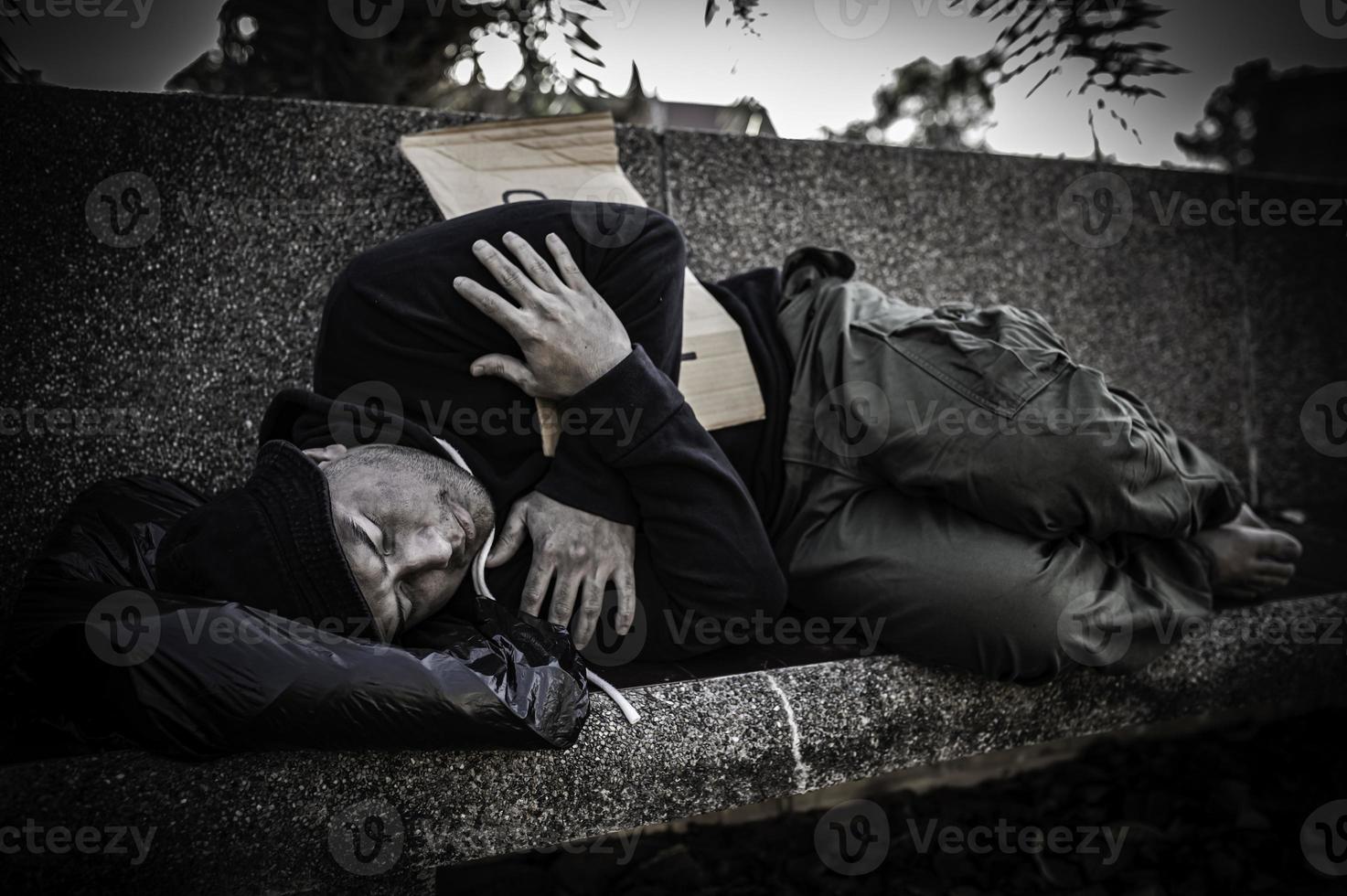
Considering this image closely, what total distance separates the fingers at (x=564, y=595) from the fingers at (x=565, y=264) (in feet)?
2.15

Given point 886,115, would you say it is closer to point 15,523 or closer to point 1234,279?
point 1234,279

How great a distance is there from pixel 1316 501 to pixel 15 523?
4856mm

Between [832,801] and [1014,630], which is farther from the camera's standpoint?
[832,801]

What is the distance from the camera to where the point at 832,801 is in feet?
8.80

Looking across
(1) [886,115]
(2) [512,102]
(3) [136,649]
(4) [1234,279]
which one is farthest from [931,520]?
(4) [1234,279]

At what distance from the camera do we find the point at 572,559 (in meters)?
2.04
